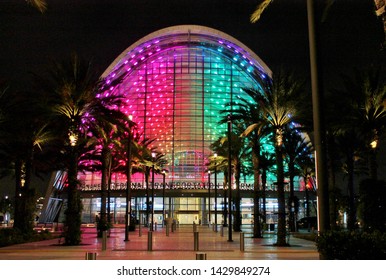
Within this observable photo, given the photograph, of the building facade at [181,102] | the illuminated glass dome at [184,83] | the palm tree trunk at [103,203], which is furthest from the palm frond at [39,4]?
the illuminated glass dome at [184,83]

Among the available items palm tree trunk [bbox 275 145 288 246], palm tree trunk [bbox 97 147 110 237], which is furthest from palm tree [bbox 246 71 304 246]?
palm tree trunk [bbox 97 147 110 237]

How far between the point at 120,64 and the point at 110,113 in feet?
225

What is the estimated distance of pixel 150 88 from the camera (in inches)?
3821

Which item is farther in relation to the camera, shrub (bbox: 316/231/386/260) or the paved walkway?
the paved walkway

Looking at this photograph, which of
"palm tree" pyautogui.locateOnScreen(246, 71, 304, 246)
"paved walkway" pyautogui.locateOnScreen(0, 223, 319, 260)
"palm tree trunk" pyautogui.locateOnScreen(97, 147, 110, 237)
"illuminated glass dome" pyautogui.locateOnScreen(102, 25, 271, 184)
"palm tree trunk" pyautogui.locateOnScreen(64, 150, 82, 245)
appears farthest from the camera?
"illuminated glass dome" pyautogui.locateOnScreen(102, 25, 271, 184)

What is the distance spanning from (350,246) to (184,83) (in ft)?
283

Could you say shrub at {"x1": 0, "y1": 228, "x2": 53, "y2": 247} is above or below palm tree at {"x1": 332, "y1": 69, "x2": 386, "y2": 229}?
below

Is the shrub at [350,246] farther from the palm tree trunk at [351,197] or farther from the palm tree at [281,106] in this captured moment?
the palm tree trunk at [351,197]

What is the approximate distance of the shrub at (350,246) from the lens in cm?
1138

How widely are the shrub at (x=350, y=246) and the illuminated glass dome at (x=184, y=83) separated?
7792 centimetres

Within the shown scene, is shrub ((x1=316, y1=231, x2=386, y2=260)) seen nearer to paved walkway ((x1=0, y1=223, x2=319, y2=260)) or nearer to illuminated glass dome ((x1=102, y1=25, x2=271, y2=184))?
paved walkway ((x1=0, y1=223, x2=319, y2=260))

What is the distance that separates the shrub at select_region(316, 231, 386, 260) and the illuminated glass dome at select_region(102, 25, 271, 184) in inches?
3068

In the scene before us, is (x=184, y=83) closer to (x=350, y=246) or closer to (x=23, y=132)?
(x=23, y=132)

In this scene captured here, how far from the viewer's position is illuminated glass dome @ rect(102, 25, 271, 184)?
92438mm
